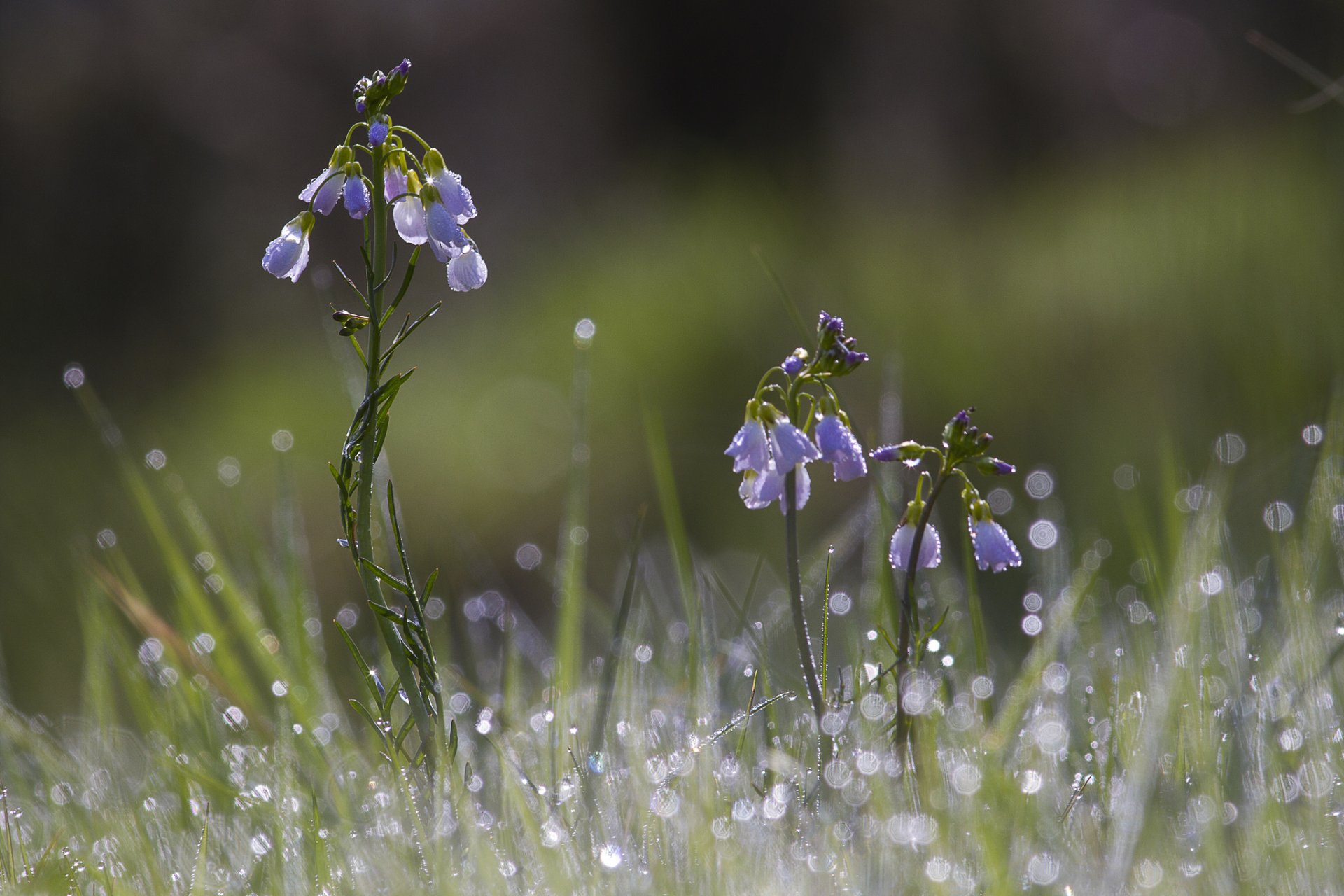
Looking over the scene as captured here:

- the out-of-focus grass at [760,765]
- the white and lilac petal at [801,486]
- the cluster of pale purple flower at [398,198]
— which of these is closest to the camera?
the out-of-focus grass at [760,765]

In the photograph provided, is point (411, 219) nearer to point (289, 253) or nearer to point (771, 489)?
point (289, 253)

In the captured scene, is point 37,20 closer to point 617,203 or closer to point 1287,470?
point 617,203

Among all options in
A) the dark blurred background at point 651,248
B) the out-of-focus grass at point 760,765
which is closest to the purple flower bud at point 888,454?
the out-of-focus grass at point 760,765

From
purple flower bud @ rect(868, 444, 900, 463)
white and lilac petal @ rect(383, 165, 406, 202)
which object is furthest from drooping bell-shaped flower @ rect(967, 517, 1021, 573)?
white and lilac petal @ rect(383, 165, 406, 202)

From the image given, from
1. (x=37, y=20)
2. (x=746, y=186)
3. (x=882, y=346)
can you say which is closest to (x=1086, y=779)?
(x=882, y=346)

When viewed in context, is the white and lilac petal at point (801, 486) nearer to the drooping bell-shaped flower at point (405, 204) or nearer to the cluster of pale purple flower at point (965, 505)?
the cluster of pale purple flower at point (965, 505)

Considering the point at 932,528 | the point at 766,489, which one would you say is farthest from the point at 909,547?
the point at 766,489

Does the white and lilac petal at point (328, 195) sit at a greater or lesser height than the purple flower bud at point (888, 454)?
greater
